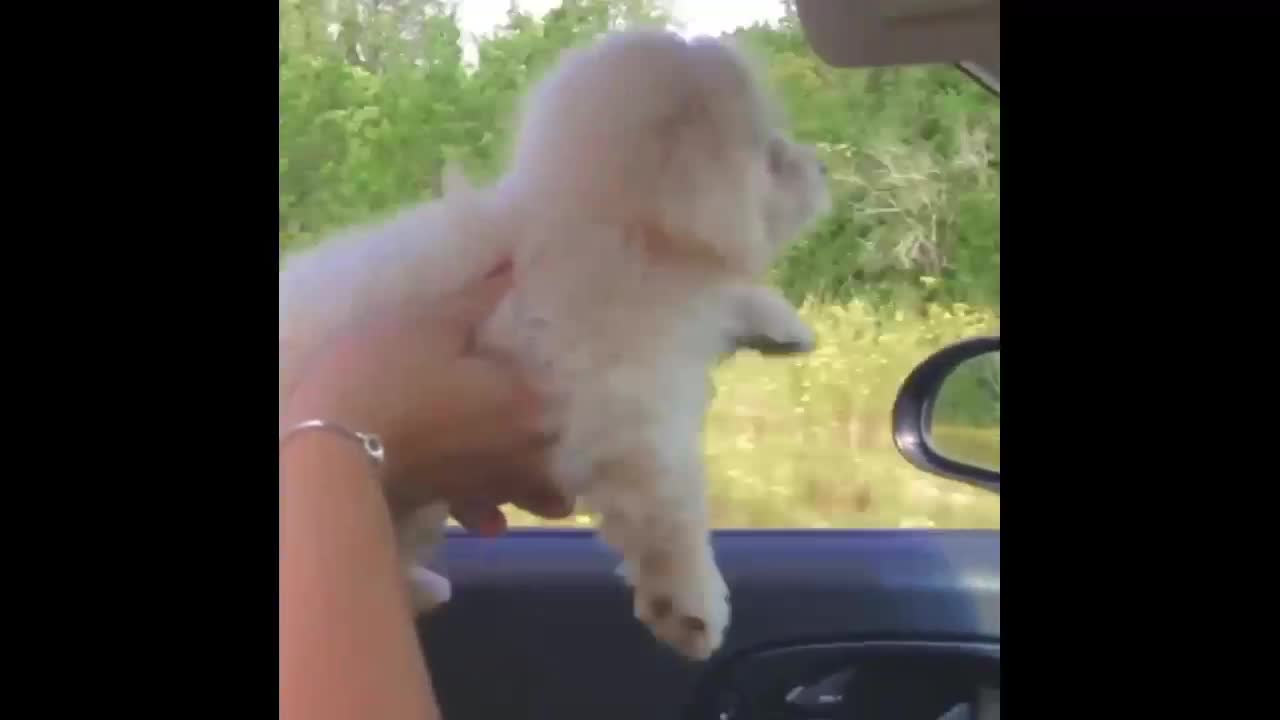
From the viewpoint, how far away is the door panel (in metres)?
1.12

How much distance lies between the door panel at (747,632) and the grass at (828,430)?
0.11 ft

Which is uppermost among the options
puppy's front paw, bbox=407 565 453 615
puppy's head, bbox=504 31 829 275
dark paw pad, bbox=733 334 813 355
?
puppy's head, bbox=504 31 829 275

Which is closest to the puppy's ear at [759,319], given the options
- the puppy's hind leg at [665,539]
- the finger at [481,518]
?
the puppy's hind leg at [665,539]

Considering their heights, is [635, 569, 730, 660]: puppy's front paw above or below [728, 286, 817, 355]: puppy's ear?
below

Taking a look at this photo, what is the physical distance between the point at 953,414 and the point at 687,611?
30cm

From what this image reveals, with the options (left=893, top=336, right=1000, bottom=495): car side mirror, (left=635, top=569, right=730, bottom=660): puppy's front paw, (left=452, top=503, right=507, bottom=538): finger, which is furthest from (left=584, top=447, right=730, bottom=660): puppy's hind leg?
(left=893, top=336, right=1000, bottom=495): car side mirror

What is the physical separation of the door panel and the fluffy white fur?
0.11 m

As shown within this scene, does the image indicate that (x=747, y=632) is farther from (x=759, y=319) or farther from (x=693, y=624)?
(x=759, y=319)

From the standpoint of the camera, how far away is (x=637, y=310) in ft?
3.31

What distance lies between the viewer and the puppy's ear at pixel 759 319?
1.04 m

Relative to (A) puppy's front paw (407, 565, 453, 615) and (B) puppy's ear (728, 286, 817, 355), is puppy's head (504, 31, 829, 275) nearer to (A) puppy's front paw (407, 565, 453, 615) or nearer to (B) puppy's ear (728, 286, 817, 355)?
(B) puppy's ear (728, 286, 817, 355)

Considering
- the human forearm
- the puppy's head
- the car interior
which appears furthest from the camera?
the car interior
